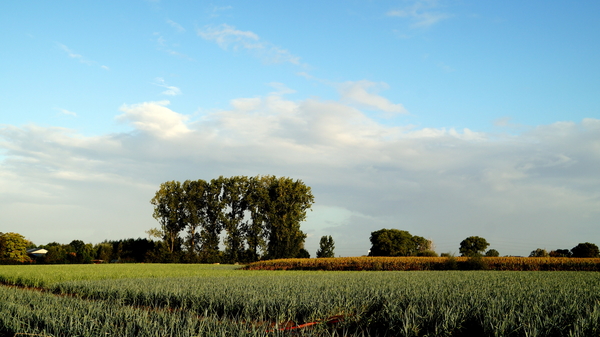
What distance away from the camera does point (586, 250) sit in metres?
55.6

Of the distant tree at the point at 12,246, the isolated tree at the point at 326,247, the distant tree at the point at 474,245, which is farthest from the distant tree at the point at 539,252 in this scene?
the distant tree at the point at 12,246

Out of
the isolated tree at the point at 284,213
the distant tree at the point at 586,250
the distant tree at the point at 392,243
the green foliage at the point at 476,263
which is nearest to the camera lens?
the green foliage at the point at 476,263

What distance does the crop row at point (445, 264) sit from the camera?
2656 cm

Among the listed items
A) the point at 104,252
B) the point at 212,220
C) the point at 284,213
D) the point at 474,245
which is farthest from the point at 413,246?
the point at 104,252

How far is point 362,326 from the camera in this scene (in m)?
4.78

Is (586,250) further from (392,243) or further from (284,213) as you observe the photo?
(284,213)

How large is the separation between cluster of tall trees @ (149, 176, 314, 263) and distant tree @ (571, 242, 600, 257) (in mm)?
42328

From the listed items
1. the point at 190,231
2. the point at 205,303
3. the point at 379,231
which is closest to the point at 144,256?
the point at 190,231

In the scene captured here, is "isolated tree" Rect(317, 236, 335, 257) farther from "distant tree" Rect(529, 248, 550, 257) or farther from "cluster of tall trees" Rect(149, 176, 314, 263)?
"distant tree" Rect(529, 248, 550, 257)

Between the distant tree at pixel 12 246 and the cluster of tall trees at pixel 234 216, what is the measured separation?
1813 cm

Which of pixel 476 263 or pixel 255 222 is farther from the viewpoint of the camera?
pixel 255 222

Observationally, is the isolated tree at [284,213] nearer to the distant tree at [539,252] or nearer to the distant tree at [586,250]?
the distant tree at [539,252]

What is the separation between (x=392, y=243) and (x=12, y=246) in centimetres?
5427

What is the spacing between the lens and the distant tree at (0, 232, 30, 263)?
154ft
